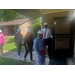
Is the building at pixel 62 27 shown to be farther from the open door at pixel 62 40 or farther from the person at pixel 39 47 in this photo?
the person at pixel 39 47

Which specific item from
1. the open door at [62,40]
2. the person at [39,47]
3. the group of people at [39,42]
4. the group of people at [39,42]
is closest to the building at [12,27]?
the group of people at [39,42]

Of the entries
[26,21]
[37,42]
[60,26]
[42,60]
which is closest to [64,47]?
[60,26]

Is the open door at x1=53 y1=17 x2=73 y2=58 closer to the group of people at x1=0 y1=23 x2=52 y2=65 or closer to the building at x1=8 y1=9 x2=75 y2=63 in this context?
the building at x1=8 y1=9 x2=75 y2=63

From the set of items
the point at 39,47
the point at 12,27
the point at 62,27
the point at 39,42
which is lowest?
the point at 39,47

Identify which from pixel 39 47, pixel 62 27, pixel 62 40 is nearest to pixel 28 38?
pixel 39 47

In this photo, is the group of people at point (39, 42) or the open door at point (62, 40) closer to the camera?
the group of people at point (39, 42)

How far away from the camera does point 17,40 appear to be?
13.9 ft

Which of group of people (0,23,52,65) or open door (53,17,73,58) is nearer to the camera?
group of people (0,23,52,65)

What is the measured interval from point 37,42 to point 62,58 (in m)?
2.36

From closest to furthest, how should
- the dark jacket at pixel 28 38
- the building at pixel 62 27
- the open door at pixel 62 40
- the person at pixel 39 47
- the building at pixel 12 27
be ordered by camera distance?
1. the person at pixel 39 47
2. the dark jacket at pixel 28 38
3. the building at pixel 62 27
4. the open door at pixel 62 40
5. the building at pixel 12 27

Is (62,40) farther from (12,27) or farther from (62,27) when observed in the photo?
(12,27)

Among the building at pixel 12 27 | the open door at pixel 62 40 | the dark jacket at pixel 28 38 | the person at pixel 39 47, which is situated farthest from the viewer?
the building at pixel 12 27

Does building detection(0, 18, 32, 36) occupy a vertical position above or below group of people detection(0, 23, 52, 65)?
above

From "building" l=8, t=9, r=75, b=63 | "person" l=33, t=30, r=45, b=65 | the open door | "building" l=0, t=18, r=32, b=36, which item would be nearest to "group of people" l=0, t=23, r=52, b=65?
"person" l=33, t=30, r=45, b=65
